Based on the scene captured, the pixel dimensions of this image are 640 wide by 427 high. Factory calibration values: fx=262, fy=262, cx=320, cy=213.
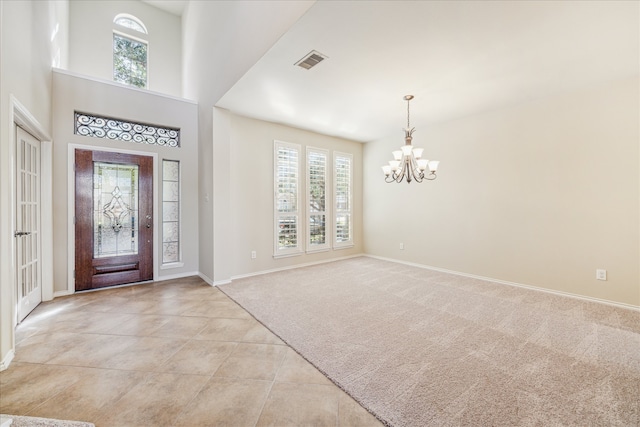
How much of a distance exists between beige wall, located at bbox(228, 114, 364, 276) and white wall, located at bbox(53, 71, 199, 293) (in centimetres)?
81

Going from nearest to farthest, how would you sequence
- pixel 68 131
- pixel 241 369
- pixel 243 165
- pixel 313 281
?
pixel 241 369 < pixel 68 131 < pixel 313 281 < pixel 243 165

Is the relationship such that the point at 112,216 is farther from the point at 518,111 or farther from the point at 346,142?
the point at 518,111

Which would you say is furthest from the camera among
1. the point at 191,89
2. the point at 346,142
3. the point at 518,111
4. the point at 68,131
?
the point at 346,142

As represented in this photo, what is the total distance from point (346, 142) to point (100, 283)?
204 inches

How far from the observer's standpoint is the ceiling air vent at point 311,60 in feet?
8.95

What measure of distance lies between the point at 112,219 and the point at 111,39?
379 cm

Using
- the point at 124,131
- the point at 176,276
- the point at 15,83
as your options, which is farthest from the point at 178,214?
the point at 15,83

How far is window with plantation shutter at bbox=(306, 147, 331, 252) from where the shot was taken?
5383mm

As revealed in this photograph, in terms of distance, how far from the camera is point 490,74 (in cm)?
309

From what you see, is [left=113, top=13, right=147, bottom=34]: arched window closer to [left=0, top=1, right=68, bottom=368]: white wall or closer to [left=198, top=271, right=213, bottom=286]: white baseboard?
[left=0, top=1, right=68, bottom=368]: white wall

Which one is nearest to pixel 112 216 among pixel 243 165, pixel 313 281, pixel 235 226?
pixel 235 226

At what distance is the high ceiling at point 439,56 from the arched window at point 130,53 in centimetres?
298

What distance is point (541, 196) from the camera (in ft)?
12.4

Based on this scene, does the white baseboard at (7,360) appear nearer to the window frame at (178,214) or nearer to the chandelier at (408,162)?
the window frame at (178,214)
